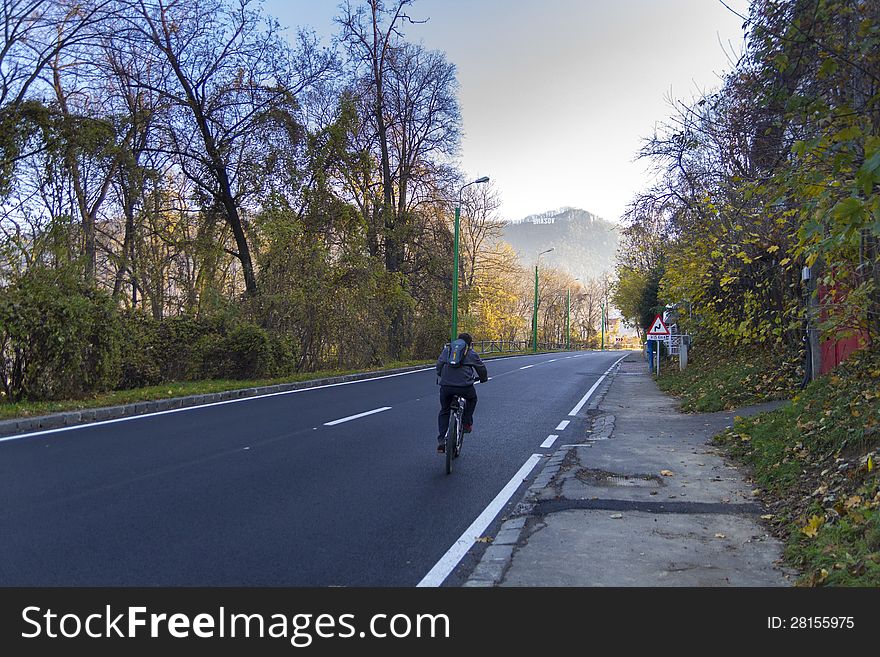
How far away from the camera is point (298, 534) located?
17.6ft

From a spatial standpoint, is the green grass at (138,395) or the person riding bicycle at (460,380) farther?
the green grass at (138,395)

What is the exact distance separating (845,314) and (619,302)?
44.8m

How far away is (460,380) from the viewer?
8.37 m

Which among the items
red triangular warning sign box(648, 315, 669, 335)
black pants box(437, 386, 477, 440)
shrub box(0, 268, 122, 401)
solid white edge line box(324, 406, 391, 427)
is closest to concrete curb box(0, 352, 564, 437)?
shrub box(0, 268, 122, 401)

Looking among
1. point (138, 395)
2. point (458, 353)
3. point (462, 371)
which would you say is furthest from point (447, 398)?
point (138, 395)

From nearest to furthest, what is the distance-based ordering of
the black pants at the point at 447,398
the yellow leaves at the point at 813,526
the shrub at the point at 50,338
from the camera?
the yellow leaves at the point at 813,526 < the black pants at the point at 447,398 < the shrub at the point at 50,338

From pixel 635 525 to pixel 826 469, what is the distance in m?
2.06

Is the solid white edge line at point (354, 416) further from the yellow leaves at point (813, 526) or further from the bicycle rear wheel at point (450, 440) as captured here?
the yellow leaves at point (813, 526)

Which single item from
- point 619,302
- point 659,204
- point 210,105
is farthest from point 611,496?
point 619,302

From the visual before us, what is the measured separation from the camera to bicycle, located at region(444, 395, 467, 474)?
7.98 metres

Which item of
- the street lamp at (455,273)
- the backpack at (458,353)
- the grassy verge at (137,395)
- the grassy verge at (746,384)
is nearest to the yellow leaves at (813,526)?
the backpack at (458,353)

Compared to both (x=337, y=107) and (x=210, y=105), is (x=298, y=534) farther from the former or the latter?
(x=337, y=107)

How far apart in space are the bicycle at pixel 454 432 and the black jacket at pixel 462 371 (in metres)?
0.24

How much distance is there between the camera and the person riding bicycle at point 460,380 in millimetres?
8336
